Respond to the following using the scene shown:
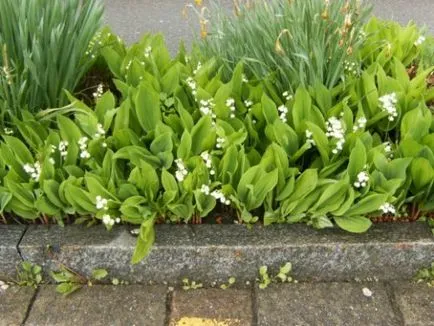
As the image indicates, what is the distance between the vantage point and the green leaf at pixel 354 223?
7.08ft

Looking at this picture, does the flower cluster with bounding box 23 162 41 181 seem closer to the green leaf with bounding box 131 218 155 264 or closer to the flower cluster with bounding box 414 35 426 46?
the green leaf with bounding box 131 218 155 264

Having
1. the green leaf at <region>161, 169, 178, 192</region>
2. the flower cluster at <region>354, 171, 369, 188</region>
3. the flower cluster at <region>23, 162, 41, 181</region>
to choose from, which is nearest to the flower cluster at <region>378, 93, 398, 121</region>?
the flower cluster at <region>354, 171, 369, 188</region>

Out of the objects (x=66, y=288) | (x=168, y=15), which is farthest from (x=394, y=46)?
(x=168, y=15)

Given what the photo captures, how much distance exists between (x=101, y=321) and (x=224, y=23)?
145cm

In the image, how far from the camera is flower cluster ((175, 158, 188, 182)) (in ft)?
7.19

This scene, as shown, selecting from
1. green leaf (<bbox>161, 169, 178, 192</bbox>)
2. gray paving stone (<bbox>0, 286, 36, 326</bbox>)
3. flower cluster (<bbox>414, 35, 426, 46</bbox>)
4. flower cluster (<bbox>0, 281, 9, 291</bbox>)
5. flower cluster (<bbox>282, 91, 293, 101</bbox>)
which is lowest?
gray paving stone (<bbox>0, 286, 36, 326</bbox>)

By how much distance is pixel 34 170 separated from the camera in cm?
226

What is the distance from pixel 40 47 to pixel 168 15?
309 cm

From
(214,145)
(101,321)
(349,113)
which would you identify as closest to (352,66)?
(349,113)

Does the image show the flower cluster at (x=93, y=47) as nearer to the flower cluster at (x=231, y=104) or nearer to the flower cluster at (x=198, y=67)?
the flower cluster at (x=198, y=67)

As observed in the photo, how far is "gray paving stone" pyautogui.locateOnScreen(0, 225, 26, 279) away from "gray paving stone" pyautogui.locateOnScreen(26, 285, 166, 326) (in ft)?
0.51

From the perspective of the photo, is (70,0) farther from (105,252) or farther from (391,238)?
(391,238)

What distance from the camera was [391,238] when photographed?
2211mm

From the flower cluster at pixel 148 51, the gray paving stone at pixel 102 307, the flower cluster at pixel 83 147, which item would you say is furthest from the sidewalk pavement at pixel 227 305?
the flower cluster at pixel 148 51
